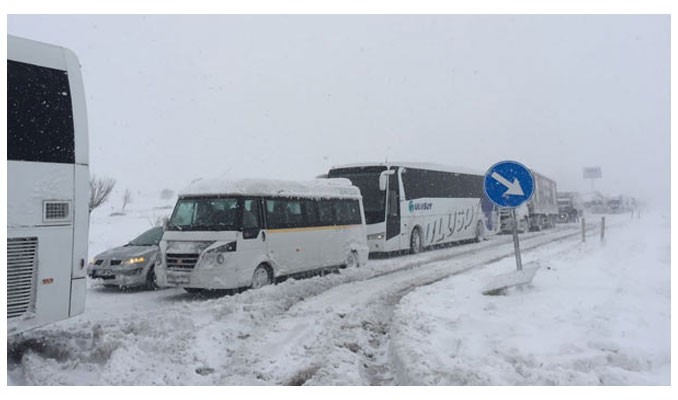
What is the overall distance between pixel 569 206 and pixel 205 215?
4365 cm

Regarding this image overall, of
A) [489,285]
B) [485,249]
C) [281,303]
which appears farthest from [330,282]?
[485,249]

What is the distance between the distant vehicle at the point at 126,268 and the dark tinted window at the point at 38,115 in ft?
18.0

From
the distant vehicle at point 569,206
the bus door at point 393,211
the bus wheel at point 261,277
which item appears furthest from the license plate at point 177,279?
the distant vehicle at point 569,206

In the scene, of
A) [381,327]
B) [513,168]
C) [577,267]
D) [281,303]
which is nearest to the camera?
[381,327]

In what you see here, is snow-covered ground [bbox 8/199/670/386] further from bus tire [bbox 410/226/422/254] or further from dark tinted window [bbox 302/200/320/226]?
bus tire [bbox 410/226/422/254]

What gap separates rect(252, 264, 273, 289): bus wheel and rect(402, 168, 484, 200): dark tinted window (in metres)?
8.47

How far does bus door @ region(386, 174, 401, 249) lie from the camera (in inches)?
722

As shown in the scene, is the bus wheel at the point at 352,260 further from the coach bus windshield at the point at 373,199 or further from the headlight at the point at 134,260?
the headlight at the point at 134,260

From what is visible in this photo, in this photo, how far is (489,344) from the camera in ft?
19.9

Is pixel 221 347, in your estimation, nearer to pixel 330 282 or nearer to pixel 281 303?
pixel 281 303

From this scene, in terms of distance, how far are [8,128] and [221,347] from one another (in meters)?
3.51

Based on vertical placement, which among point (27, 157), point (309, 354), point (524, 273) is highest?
point (27, 157)

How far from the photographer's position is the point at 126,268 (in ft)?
38.5

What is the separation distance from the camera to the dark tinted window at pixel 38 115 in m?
5.85
